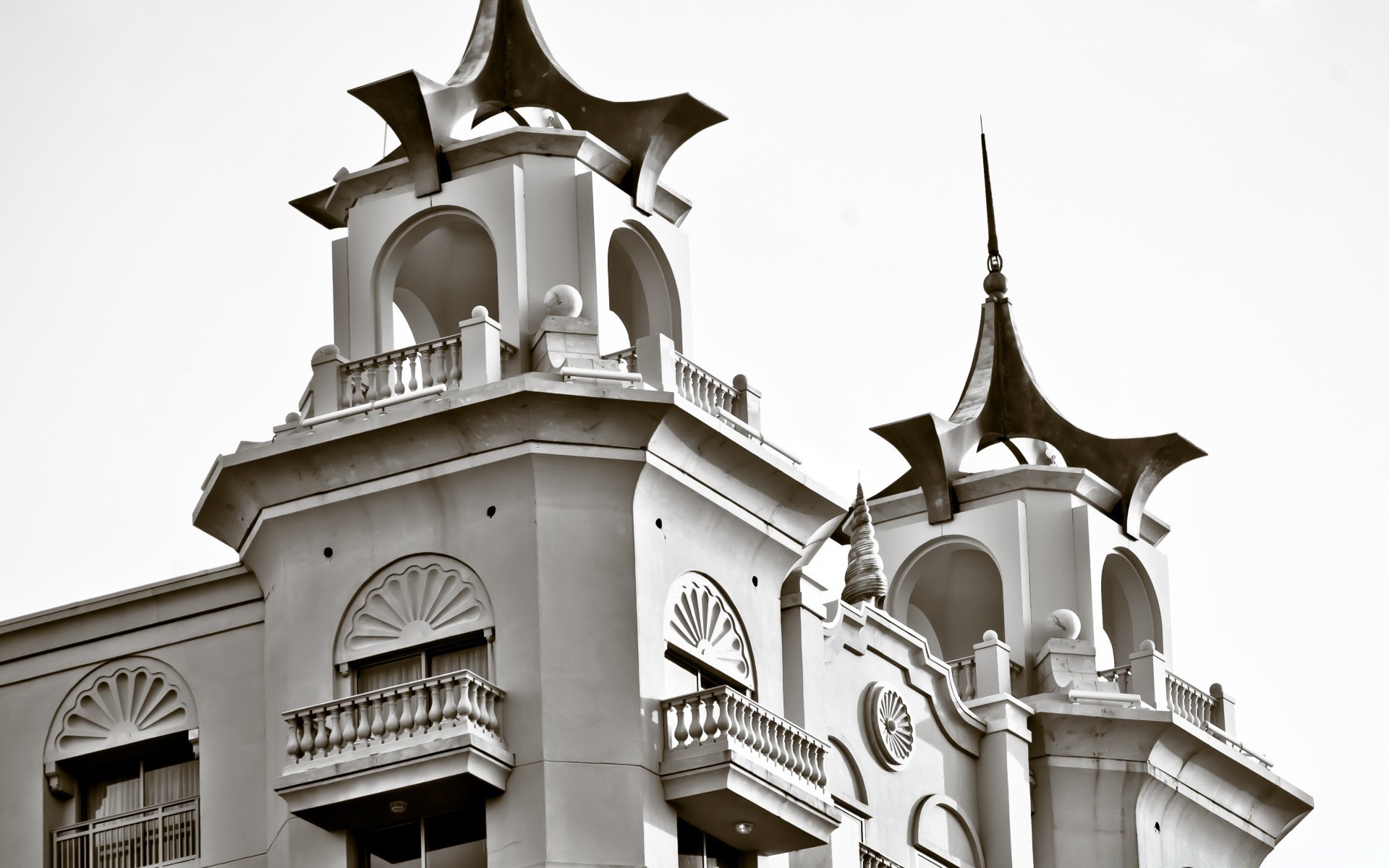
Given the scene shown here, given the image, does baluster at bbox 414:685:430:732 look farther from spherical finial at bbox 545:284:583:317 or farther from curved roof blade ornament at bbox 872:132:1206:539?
curved roof blade ornament at bbox 872:132:1206:539

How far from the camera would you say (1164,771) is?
49.1 m

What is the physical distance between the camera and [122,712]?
139 ft

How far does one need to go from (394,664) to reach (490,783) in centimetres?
244

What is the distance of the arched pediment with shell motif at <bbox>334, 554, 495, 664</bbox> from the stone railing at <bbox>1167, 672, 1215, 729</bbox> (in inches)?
553

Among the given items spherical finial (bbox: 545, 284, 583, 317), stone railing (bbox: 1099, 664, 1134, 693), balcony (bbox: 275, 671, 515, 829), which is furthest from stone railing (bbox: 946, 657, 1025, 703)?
balcony (bbox: 275, 671, 515, 829)

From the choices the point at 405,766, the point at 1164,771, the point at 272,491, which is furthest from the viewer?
the point at 1164,771

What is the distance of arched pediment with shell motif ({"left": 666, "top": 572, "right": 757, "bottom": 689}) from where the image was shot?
40.7m

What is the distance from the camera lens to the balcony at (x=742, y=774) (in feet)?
129

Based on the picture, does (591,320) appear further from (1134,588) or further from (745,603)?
(1134,588)

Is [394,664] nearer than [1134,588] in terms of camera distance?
Yes

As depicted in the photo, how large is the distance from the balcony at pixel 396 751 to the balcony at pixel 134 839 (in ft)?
9.41

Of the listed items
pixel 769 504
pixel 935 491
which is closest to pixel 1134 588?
pixel 935 491

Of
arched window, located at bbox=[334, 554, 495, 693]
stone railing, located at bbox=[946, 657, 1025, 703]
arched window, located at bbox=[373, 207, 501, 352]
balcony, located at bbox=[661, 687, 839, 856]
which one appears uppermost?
arched window, located at bbox=[373, 207, 501, 352]

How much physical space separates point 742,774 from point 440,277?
8.91 meters
